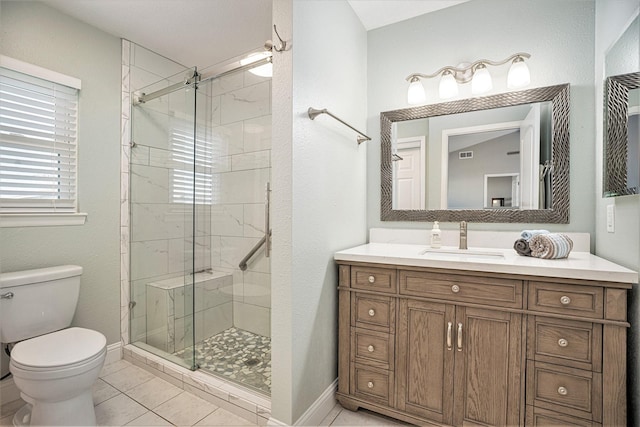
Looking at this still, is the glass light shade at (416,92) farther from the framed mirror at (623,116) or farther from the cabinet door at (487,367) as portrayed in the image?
the cabinet door at (487,367)

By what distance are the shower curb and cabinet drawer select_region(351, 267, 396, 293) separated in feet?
2.65

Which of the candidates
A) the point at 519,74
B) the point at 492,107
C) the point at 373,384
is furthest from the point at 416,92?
the point at 373,384

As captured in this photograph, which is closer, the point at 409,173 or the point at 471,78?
the point at 471,78

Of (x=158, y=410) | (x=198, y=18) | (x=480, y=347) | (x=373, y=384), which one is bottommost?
(x=158, y=410)

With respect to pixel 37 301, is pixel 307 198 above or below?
above

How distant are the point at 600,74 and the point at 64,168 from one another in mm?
3270

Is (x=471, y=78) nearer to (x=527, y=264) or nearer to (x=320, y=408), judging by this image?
(x=527, y=264)

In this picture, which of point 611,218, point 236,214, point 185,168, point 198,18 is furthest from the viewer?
point 236,214

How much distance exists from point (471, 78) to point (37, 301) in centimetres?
297

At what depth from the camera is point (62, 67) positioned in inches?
76.3

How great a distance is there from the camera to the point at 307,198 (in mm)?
1513

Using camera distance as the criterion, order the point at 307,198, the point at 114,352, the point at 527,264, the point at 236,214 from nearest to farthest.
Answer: the point at 527,264 < the point at 307,198 < the point at 114,352 < the point at 236,214

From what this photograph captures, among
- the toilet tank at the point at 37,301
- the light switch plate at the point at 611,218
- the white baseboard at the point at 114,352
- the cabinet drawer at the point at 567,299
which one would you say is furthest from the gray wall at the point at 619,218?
the white baseboard at the point at 114,352

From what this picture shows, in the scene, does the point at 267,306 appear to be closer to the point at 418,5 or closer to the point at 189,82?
the point at 189,82
